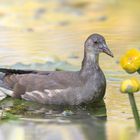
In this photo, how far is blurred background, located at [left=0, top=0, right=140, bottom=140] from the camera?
8.07 metres

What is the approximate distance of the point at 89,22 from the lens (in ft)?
48.2

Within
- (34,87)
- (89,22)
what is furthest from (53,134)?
(89,22)

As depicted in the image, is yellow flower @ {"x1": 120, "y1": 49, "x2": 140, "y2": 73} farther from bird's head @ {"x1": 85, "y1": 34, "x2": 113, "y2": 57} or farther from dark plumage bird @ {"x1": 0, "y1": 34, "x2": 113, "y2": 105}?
bird's head @ {"x1": 85, "y1": 34, "x2": 113, "y2": 57}

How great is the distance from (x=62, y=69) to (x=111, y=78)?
76 centimetres

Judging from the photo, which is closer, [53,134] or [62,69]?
[53,134]

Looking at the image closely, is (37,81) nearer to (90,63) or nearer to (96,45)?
(90,63)

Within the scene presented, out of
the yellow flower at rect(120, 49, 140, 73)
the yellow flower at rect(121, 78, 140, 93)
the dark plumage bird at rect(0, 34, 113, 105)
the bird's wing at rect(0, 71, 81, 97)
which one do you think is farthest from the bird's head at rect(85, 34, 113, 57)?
the yellow flower at rect(121, 78, 140, 93)

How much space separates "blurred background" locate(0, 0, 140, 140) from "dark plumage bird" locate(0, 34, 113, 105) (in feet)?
0.80

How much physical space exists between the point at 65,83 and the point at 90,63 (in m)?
0.44

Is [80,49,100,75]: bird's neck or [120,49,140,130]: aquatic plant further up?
[80,49,100,75]: bird's neck

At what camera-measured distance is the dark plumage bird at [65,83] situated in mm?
9445

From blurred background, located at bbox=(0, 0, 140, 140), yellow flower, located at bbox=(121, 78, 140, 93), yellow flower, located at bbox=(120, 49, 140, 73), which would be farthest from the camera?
blurred background, located at bbox=(0, 0, 140, 140)

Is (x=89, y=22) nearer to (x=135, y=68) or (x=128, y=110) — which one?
(x=128, y=110)

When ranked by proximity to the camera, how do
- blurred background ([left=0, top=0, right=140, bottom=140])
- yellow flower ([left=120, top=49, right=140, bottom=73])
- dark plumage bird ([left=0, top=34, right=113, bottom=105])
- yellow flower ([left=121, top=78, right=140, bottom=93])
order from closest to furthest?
yellow flower ([left=121, top=78, right=140, bottom=93]) < yellow flower ([left=120, top=49, right=140, bottom=73]) < blurred background ([left=0, top=0, right=140, bottom=140]) < dark plumage bird ([left=0, top=34, right=113, bottom=105])
